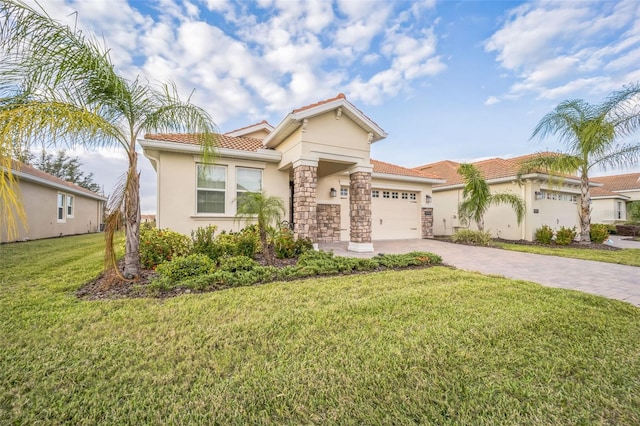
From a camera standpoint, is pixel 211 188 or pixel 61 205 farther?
pixel 61 205

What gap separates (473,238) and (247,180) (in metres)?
10.7

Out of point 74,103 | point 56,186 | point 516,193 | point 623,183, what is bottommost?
point 516,193

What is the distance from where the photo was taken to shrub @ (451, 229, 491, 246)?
11.9 metres

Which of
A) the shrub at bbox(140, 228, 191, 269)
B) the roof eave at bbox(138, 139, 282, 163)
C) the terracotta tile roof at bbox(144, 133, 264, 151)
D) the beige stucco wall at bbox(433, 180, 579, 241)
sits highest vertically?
the terracotta tile roof at bbox(144, 133, 264, 151)

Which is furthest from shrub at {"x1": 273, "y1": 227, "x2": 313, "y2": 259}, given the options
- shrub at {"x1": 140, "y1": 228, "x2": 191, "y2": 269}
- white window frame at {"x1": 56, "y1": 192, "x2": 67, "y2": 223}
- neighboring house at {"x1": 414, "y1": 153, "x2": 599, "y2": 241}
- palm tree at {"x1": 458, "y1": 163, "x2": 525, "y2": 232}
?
white window frame at {"x1": 56, "y1": 192, "x2": 67, "y2": 223}

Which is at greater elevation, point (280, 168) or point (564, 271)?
point (280, 168)

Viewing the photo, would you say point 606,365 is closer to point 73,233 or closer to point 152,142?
point 152,142

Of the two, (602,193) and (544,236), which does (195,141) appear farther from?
(602,193)

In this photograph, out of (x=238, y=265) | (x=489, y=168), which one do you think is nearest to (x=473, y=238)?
(x=489, y=168)

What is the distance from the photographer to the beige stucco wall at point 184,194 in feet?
27.5

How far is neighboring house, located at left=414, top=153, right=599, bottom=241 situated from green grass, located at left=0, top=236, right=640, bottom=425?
37.0 ft

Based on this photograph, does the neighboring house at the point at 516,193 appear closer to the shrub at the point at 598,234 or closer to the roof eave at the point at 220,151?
the shrub at the point at 598,234

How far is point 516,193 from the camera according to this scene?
1383 cm

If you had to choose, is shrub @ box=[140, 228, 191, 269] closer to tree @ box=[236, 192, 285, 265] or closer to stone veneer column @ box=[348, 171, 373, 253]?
tree @ box=[236, 192, 285, 265]
